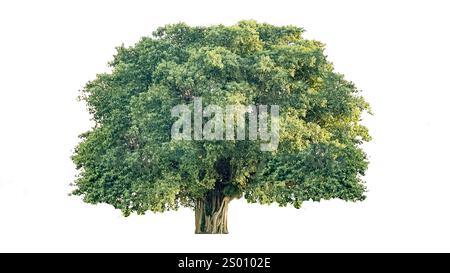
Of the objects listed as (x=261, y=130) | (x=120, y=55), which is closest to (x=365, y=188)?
(x=261, y=130)

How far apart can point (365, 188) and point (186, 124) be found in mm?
7045

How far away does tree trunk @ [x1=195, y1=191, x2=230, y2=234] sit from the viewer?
3341 centimetres

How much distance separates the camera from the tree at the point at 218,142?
30859 mm

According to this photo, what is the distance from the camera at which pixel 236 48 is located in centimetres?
3162

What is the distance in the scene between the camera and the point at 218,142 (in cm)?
3050
